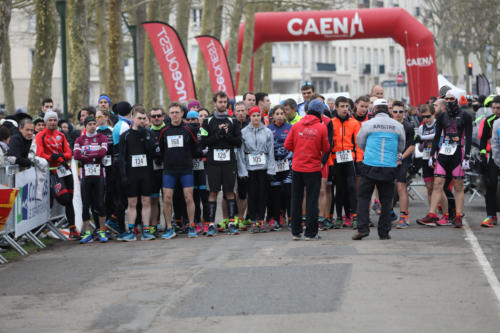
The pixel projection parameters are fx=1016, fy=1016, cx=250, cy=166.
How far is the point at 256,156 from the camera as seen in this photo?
48.5ft

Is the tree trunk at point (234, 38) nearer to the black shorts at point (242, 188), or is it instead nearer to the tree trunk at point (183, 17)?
the tree trunk at point (183, 17)

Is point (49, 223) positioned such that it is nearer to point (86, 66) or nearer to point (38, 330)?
point (38, 330)

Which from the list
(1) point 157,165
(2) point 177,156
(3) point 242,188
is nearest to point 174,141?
(2) point 177,156

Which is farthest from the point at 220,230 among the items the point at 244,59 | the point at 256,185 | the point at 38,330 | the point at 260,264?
the point at 244,59

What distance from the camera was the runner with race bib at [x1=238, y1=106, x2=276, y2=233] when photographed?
48.5 ft

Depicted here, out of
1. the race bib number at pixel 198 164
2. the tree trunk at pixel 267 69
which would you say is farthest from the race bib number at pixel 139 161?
the tree trunk at pixel 267 69

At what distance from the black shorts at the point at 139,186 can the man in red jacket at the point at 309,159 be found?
2.32 meters

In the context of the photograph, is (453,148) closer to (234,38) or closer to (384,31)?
(384,31)

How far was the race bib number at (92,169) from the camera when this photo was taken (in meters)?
14.5

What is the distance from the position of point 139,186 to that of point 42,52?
1158 centimetres

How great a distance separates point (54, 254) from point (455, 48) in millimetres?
64631

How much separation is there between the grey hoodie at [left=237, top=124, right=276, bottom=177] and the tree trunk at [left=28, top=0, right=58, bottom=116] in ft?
37.8

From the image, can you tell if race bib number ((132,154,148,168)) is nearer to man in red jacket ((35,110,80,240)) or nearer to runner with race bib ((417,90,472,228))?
man in red jacket ((35,110,80,240))

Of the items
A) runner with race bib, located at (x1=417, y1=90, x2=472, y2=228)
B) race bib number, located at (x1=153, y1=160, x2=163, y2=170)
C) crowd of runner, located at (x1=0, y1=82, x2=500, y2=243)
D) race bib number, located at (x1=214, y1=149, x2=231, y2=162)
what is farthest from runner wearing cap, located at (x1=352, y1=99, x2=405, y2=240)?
race bib number, located at (x1=153, y1=160, x2=163, y2=170)
